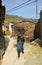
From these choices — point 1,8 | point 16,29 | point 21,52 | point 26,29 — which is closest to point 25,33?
point 26,29

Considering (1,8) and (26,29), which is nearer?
(1,8)

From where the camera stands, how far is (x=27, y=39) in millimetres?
37250

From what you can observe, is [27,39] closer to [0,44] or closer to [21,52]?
[0,44]

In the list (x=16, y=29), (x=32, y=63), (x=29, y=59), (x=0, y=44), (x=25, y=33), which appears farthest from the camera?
(x=16, y=29)

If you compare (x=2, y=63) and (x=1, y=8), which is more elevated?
(x=1, y=8)

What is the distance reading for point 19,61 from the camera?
18.4 m

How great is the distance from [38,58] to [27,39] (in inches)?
696

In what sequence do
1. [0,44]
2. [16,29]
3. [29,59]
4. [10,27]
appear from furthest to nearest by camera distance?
1. [10,27]
2. [16,29]
3. [0,44]
4. [29,59]

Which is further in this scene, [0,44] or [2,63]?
[0,44]

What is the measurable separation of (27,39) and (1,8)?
426 inches

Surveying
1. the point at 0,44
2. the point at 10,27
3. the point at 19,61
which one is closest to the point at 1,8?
the point at 0,44

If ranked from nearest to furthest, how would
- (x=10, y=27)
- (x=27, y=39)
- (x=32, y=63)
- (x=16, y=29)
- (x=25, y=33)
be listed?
(x=32, y=63) < (x=27, y=39) < (x=25, y=33) < (x=16, y=29) < (x=10, y=27)

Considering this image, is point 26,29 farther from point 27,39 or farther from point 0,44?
point 0,44

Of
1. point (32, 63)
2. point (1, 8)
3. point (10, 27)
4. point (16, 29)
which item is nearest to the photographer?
point (32, 63)
